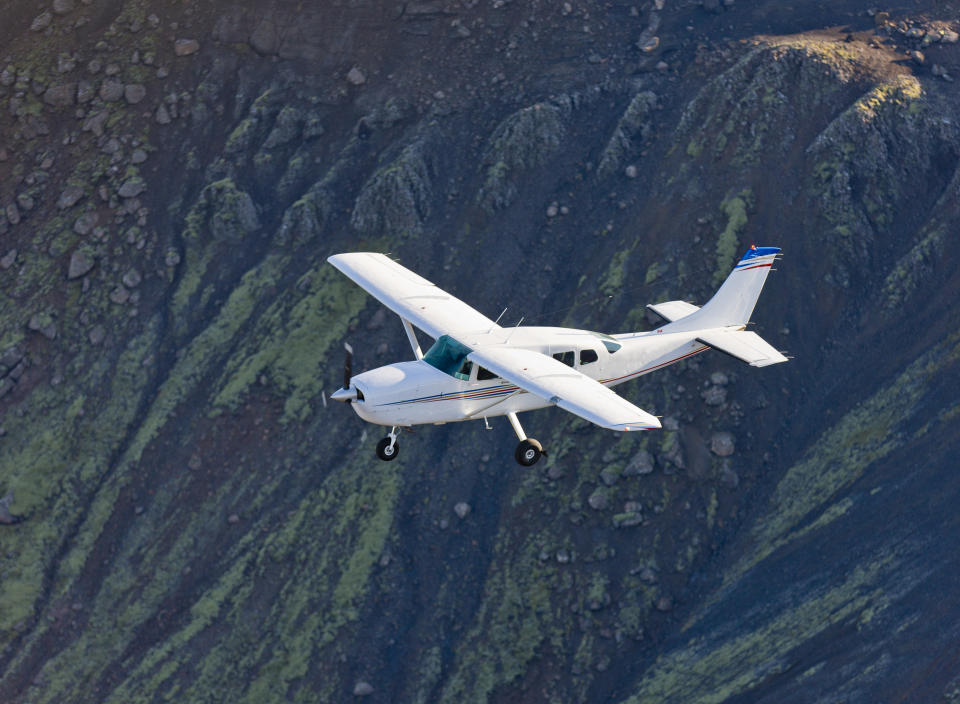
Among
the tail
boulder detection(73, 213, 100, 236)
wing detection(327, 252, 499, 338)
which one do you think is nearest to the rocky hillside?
boulder detection(73, 213, 100, 236)

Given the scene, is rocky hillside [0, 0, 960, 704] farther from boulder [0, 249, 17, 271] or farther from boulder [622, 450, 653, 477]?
boulder [0, 249, 17, 271]

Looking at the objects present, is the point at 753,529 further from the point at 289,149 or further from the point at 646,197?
the point at 289,149

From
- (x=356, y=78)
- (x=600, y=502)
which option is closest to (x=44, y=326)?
(x=356, y=78)

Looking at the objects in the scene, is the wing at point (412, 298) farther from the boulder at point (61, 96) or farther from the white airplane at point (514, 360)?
the boulder at point (61, 96)

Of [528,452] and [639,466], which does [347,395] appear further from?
[639,466]

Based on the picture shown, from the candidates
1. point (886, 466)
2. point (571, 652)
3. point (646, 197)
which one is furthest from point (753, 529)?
point (646, 197)

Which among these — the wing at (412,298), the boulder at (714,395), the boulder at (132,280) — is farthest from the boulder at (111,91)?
the boulder at (714,395)
